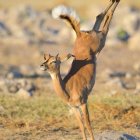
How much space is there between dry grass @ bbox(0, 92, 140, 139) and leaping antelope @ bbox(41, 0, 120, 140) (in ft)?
4.11

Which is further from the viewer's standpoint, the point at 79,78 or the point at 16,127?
the point at 16,127

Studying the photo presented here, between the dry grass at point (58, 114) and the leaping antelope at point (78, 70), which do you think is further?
the dry grass at point (58, 114)

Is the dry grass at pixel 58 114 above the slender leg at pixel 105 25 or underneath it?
underneath

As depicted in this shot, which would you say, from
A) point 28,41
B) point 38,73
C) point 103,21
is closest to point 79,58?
point 103,21

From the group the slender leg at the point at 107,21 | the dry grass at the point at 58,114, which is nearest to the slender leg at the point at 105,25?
the slender leg at the point at 107,21

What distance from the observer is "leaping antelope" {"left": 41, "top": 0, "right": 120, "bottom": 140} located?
9.53 meters

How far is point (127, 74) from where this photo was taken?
20.8 meters

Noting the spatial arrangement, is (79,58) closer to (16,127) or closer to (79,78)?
(79,78)

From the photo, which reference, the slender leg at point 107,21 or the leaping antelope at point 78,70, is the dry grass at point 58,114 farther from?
the slender leg at point 107,21

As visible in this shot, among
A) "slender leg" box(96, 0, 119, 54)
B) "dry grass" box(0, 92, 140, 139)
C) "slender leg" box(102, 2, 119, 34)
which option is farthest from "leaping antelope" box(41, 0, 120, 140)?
"dry grass" box(0, 92, 140, 139)

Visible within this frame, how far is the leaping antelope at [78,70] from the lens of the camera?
9531 millimetres

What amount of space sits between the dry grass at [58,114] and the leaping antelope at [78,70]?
4.11 feet

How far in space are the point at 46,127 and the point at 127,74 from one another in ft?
31.5

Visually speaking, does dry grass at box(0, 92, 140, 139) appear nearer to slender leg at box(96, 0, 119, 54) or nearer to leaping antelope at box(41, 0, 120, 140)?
leaping antelope at box(41, 0, 120, 140)
